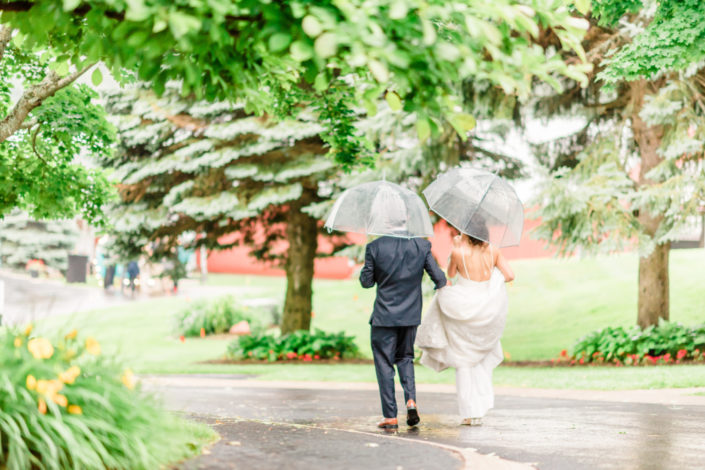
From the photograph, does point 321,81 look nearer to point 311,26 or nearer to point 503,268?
point 311,26

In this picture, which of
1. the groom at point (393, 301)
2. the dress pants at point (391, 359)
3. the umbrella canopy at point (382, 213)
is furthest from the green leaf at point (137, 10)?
the dress pants at point (391, 359)

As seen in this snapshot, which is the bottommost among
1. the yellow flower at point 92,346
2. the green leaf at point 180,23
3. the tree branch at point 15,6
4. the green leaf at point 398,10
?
the yellow flower at point 92,346

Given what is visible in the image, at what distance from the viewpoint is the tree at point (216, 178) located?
18.5m

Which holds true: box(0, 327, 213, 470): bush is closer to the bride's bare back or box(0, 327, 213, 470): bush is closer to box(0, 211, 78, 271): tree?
the bride's bare back

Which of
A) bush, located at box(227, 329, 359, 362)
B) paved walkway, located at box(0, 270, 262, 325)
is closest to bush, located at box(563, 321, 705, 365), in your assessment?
bush, located at box(227, 329, 359, 362)

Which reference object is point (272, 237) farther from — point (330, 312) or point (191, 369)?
point (330, 312)

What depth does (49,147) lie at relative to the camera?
1115 cm

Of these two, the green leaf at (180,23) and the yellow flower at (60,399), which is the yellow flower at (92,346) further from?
the green leaf at (180,23)

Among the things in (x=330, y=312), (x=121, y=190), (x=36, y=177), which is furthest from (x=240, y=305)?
(x=36, y=177)

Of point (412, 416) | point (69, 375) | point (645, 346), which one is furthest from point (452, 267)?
point (645, 346)

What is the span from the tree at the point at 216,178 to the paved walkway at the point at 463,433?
732cm

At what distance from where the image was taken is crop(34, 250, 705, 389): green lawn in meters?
14.1

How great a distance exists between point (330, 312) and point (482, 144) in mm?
12881

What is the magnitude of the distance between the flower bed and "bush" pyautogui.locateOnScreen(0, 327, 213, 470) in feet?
41.4
